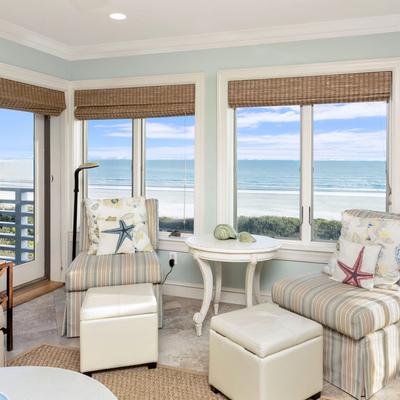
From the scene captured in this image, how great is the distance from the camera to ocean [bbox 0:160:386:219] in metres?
3.52

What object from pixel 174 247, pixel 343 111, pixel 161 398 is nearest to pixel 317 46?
pixel 343 111

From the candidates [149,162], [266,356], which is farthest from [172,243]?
[266,356]

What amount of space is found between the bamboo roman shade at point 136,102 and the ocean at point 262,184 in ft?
1.56

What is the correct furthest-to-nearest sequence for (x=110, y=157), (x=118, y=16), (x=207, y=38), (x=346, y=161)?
1. (x=110, y=157)
2. (x=207, y=38)
3. (x=346, y=161)
4. (x=118, y=16)

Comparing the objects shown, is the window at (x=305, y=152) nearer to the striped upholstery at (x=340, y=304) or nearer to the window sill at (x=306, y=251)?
the window sill at (x=306, y=251)

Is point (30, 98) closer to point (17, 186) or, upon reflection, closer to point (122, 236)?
point (17, 186)

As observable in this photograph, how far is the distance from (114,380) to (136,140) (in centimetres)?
238

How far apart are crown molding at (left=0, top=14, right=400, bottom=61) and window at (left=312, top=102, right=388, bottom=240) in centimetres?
57

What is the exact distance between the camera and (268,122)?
3.77 m

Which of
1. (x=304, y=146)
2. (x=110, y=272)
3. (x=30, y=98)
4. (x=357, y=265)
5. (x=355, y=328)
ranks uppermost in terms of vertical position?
(x=30, y=98)

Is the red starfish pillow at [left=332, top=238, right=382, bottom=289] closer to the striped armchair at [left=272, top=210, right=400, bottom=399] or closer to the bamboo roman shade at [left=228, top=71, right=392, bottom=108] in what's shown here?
the striped armchair at [left=272, top=210, right=400, bottom=399]

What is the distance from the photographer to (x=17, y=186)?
4.02 metres

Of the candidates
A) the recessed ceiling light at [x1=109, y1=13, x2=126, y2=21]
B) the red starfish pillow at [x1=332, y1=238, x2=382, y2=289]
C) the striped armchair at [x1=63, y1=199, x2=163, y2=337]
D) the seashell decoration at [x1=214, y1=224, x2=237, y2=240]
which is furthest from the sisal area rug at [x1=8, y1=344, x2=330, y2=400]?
the recessed ceiling light at [x1=109, y1=13, x2=126, y2=21]

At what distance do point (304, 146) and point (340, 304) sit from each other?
1662 millimetres
